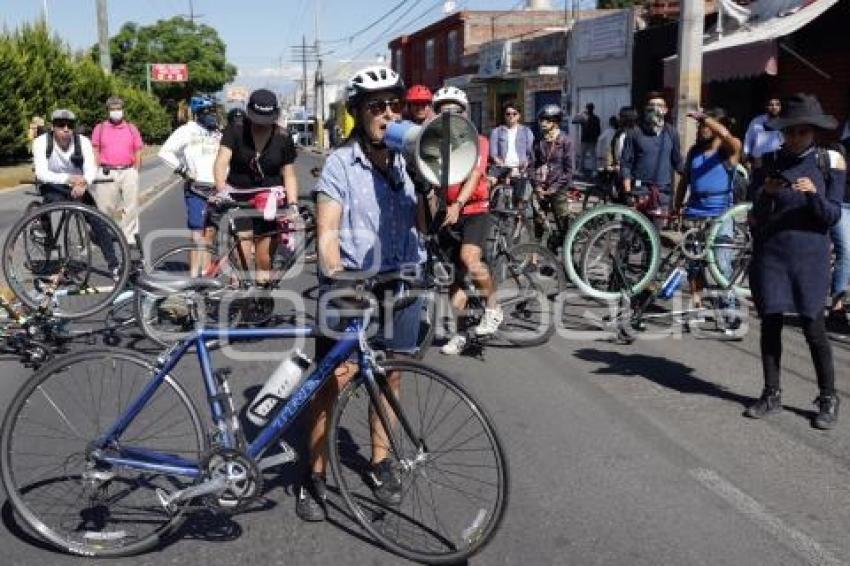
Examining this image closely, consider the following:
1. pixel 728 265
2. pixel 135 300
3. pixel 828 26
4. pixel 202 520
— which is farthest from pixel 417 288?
pixel 828 26

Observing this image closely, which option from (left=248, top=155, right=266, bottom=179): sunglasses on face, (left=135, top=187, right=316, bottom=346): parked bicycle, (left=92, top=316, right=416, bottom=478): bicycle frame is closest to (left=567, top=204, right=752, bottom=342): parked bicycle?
(left=135, top=187, right=316, bottom=346): parked bicycle

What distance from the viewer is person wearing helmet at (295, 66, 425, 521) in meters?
3.52

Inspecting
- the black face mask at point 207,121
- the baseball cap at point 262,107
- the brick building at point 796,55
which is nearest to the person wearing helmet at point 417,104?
the baseball cap at point 262,107

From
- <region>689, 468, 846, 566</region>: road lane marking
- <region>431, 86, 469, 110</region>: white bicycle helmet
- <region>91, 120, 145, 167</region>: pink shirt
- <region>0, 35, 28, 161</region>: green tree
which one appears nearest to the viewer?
<region>689, 468, 846, 566</region>: road lane marking

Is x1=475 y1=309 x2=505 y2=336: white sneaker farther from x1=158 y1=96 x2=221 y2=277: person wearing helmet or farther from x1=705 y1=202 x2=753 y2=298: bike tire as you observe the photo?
x1=158 y1=96 x2=221 y2=277: person wearing helmet

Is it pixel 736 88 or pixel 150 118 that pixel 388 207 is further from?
pixel 150 118

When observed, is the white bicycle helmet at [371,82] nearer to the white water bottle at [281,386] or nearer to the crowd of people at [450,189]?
the crowd of people at [450,189]

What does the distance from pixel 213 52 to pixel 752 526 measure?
8140 cm

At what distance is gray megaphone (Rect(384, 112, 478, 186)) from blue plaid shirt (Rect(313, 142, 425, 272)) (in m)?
0.23

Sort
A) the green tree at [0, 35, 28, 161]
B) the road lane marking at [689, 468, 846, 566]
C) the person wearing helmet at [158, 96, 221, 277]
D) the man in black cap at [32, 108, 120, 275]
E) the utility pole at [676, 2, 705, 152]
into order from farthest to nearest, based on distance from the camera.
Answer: the green tree at [0, 35, 28, 161]
the utility pole at [676, 2, 705, 152]
the man in black cap at [32, 108, 120, 275]
the person wearing helmet at [158, 96, 221, 277]
the road lane marking at [689, 468, 846, 566]

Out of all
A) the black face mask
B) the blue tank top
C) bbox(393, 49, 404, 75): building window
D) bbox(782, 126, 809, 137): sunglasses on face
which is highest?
bbox(393, 49, 404, 75): building window

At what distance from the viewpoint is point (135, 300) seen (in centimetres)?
622

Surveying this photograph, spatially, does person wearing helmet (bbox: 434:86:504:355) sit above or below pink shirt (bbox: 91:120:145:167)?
below

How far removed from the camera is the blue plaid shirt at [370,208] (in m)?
3.61
